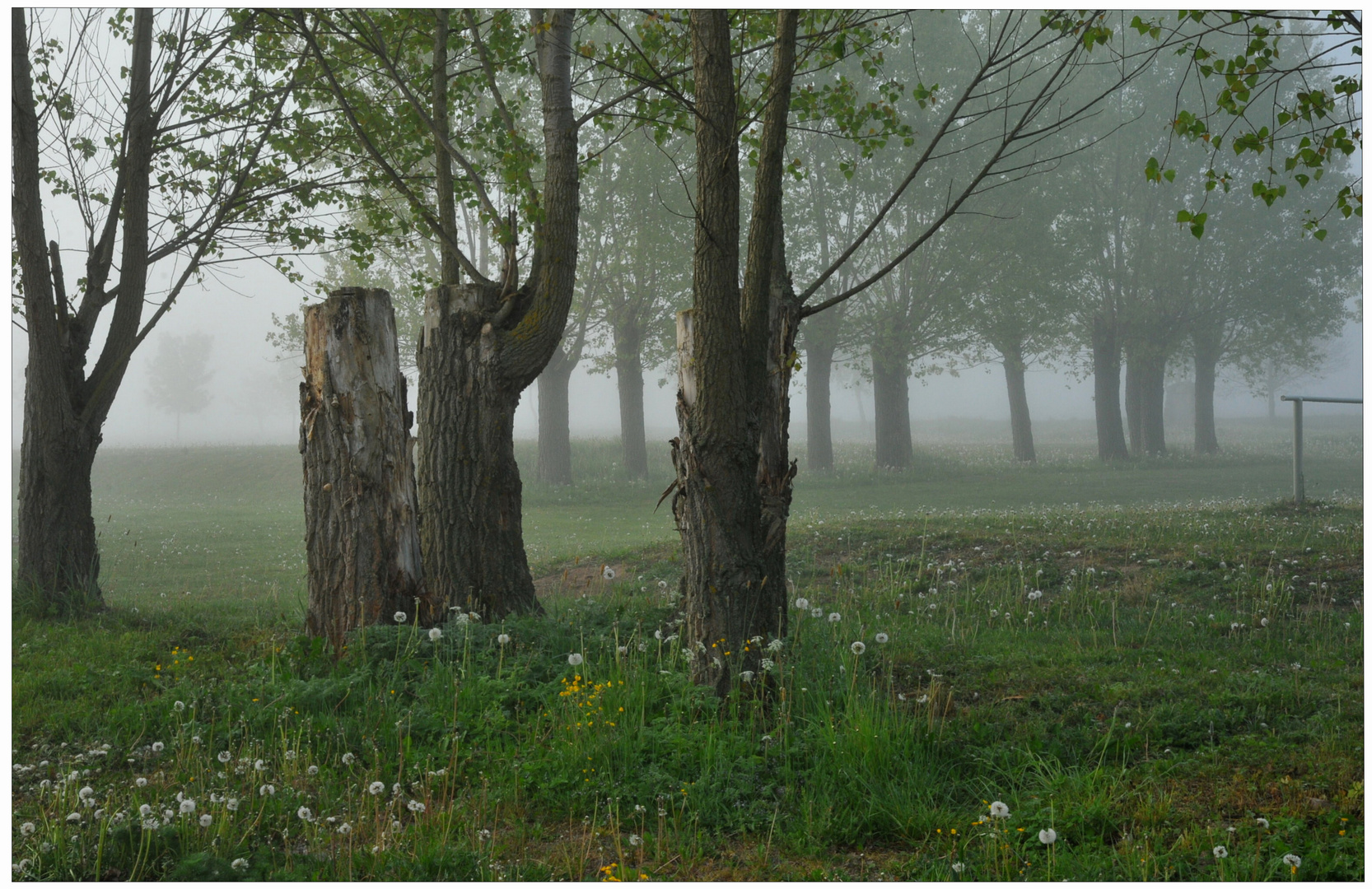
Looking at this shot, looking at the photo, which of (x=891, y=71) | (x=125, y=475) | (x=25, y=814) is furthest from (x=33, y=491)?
(x=125, y=475)

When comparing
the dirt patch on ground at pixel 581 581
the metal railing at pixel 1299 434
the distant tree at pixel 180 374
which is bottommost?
the dirt patch on ground at pixel 581 581

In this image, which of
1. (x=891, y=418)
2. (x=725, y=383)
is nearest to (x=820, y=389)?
(x=891, y=418)

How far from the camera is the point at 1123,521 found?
13227mm

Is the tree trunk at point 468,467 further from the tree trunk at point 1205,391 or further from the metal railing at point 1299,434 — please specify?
the tree trunk at point 1205,391

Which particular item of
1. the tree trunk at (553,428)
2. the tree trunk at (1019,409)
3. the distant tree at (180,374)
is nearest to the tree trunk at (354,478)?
the tree trunk at (553,428)

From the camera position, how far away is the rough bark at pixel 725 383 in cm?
528

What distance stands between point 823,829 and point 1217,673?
348cm

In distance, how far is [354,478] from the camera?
667cm

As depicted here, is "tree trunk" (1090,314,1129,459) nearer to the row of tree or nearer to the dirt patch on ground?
the row of tree

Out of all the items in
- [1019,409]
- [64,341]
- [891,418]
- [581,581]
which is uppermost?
[64,341]

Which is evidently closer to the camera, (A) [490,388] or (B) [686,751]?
(B) [686,751]

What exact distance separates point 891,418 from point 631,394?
26.0ft

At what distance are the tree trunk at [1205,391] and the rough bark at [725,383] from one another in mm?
30642

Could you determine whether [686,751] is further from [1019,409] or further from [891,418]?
[1019,409]
